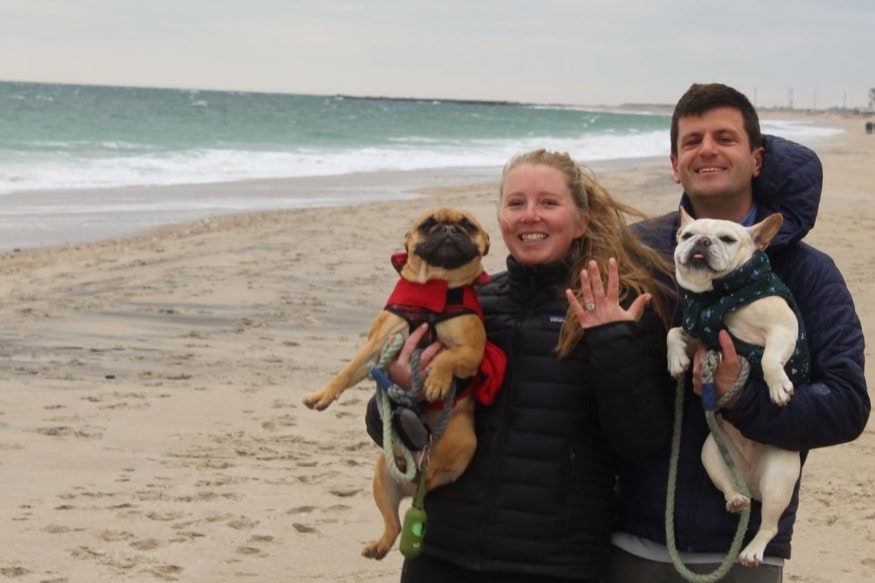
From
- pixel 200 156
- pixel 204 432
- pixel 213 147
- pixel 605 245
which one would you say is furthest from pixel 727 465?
pixel 213 147

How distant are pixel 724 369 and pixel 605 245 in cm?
51

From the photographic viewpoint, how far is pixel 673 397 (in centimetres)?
330

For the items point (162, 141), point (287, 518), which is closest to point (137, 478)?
point (287, 518)

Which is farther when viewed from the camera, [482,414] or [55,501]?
[55,501]

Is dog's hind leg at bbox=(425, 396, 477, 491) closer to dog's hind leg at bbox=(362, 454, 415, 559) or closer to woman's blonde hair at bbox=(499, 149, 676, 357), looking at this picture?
dog's hind leg at bbox=(362, 454, 415, 559)

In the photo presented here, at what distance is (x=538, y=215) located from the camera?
10.9ft

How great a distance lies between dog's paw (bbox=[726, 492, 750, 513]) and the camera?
9.98ft

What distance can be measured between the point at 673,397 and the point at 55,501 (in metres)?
3.65

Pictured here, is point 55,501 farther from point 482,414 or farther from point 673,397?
point 673,397

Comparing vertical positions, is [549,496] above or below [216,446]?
above

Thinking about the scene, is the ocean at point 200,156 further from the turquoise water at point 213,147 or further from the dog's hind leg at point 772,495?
the dog's hind leg at point 772,495

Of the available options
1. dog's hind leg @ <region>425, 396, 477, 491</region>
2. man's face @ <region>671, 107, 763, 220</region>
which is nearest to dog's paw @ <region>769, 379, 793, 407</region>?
man's face @ <region>671, 107, 763, 220</region>

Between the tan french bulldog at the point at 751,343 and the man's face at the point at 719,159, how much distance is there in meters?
0.14

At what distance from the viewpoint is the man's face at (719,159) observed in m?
3.20
